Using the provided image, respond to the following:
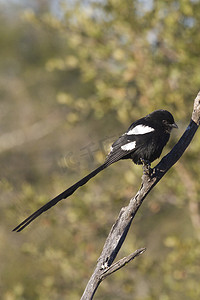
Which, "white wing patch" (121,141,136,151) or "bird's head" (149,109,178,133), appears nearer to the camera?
"white wing patch" (121,141,136,151)

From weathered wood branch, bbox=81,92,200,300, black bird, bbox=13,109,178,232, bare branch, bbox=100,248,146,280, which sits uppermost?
black bird, bbox=13,109,178,232

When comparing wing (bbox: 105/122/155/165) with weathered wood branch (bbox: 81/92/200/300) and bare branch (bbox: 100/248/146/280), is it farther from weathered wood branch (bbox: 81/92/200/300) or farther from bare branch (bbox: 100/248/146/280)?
bare branch (bbox: 100/248/146/280)

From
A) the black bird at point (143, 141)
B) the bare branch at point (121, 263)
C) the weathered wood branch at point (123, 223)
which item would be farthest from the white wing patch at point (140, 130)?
the bare branch at point (121, 263)

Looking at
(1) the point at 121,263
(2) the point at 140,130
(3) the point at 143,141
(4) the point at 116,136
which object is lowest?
(1) the point at 121,263

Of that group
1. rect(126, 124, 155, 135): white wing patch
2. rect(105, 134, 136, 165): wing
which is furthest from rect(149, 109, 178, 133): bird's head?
rect(105, 134, 136, 165): wing

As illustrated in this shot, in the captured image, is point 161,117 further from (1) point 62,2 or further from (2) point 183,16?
(1) point 62,2

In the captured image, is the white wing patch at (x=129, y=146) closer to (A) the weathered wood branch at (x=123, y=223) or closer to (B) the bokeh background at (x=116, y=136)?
(A) the weathered wood branch at (x=123, y=223)

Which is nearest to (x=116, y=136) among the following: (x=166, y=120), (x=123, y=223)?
(x=166, y=120)

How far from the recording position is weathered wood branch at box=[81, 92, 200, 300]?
8.75 ft

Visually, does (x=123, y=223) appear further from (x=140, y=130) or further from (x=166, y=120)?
(x=166, y=120)

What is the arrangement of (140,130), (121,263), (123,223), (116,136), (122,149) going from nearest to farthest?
(121,263) < (123,223) < (122,149) < (140,130) < (116,136)

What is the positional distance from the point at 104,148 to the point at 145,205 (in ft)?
3.69

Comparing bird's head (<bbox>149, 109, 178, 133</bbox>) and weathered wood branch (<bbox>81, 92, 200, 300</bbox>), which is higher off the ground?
bird's head (<bbox>149, 109, 178, 133</bbox>)

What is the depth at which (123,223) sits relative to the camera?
9.31 feet
